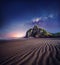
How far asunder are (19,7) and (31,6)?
83cm

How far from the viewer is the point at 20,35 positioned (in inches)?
314

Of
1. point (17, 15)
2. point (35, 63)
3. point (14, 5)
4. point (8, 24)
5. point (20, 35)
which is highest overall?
point (14, 5)

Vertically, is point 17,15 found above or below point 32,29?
above

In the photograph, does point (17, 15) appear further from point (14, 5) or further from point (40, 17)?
point (40, 17)

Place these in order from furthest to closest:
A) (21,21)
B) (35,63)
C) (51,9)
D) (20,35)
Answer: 1. (20,35)
2. (21,21)
3. (51,9)
4. (35,63)

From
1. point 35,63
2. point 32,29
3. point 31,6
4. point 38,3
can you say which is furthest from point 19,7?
point 35,63

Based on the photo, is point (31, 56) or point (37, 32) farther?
point (37, 32)

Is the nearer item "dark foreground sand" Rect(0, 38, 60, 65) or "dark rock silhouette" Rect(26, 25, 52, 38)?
"dark foreground sand" Rect(0, 38, 60, 65)

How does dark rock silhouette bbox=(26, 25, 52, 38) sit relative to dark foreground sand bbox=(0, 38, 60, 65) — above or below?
above

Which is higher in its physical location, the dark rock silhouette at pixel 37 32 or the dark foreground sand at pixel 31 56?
the dark rock silhouette at pixel 37 32

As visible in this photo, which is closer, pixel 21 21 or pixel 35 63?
pixel 35 63

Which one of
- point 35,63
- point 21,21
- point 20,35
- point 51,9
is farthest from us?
point 20,35

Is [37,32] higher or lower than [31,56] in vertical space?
higher

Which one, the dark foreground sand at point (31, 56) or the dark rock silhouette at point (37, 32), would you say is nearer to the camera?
the dark foreground sand at point (31, 56)
